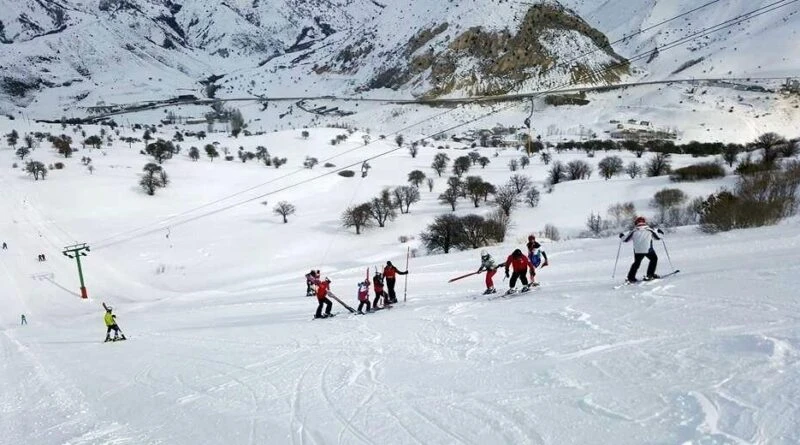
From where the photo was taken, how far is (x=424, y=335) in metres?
11.2

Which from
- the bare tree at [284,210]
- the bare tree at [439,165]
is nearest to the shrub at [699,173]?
the bare tree at [439,165]

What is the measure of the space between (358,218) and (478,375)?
154 ft

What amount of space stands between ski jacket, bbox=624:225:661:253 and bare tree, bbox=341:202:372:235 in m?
42.8

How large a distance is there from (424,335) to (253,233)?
47002 mm

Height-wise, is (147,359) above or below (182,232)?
below

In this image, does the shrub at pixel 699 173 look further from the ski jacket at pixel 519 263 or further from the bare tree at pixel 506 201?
the ski jacket at pixel 519 263

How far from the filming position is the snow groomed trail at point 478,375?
5.88m

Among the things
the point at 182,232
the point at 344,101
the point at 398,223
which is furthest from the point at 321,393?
the point at 344,101

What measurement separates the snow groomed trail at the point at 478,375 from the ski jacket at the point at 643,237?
890mm

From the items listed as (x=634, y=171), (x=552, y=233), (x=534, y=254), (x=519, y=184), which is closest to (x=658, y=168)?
(x=634, y=171)

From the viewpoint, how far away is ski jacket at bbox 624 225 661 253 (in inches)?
500

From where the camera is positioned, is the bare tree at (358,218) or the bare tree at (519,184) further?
the bare tree at (519,184)

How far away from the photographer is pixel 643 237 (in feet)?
41.8

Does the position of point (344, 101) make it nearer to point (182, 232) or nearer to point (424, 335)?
point (182, 232)
